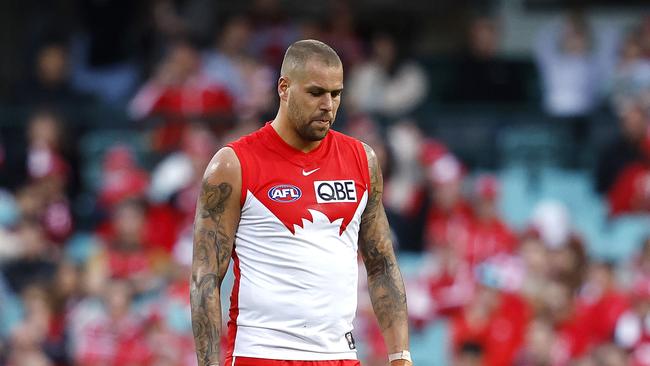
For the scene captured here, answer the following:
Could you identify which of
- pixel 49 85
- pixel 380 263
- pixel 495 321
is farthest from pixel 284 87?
pixel 49 85

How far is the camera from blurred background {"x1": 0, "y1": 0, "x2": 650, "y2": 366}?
11203 millimetres

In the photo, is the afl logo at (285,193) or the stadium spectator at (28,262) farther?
the stadium spectator at (28,262)

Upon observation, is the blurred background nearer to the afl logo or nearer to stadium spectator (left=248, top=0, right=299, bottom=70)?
stadium spectator (left=248, top=0, right=299, bottom=70)

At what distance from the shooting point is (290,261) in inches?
236

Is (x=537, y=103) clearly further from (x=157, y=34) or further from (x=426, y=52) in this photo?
(x=157, y=34)

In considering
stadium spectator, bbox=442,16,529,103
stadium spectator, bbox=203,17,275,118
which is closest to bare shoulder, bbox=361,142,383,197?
stadium spectator, bbox=203,17,275,118

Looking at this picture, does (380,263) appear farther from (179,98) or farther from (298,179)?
(179,98)

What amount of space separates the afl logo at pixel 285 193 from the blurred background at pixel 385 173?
194 inches

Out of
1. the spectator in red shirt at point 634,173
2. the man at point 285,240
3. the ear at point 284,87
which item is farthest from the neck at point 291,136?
the spectator in red shirt at point 634,173

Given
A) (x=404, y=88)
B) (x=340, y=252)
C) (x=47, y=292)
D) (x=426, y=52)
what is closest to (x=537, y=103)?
(x=404, y=88)

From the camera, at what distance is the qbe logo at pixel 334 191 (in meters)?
6.08

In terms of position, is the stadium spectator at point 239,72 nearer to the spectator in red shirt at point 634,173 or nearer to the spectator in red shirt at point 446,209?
the spectator in red shirt at point 446,209

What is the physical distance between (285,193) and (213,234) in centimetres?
35

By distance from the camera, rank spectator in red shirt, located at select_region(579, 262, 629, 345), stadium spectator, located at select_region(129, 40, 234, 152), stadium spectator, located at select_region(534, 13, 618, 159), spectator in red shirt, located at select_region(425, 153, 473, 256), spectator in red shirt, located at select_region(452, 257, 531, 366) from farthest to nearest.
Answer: stadium spectator, located at select_region(129, 40, 234, 152)
stadium spectator, located at select_region(534, 13, 618, 159)
spectator in red shirt, located at select_region(425, 153, 473, 256)
spectator in red shirt, located at select_region(452, 257, 531, 366)
spectator in red shirt, located at select_region(579, 262, 629, 345)
